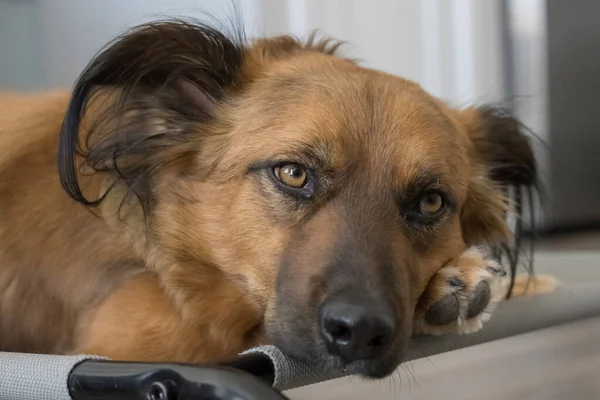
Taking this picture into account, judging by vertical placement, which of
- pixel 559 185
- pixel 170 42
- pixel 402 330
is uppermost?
pixel 170 42

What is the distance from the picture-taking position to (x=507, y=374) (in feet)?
6.31

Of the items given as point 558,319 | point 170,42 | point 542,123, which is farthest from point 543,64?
point 170,42

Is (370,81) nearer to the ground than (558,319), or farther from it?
farther from it

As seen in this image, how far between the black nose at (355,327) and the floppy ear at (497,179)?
617 mm

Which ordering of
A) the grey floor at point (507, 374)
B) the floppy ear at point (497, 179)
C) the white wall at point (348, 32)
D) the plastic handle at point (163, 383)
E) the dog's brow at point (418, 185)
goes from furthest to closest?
the white wall at point (348, 32)
the grey floor at point (507, 374)
the floppy ear at point (497, 179)
the dog's brow at point (418, 185)
the plastic handle at point (163, 383)

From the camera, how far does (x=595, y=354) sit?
206 centimetres

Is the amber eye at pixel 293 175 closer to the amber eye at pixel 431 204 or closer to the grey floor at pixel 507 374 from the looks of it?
the amber eye at pixel 431 204

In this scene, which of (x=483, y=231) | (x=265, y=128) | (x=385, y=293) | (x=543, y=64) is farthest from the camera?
(x=543, y=64)

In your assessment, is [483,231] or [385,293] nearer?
[385,293]

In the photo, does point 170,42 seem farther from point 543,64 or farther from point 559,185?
point 559,185

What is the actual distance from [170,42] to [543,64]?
225cm

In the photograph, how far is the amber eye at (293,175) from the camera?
4.20ft

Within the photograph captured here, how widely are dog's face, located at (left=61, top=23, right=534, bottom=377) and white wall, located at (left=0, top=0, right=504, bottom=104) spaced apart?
127 centimetres

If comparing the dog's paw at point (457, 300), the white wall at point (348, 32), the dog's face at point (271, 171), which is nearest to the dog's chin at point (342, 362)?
the dog's face at point (271, 171)
